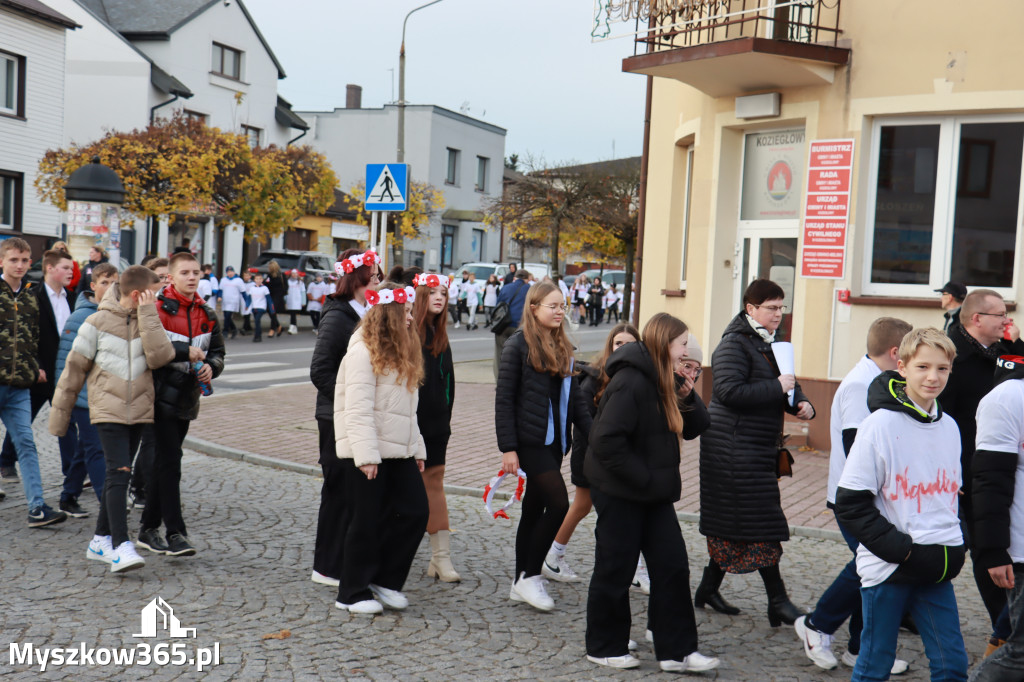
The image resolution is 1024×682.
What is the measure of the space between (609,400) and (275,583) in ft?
7.99

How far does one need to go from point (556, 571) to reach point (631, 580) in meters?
1.59

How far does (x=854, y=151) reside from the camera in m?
10.9

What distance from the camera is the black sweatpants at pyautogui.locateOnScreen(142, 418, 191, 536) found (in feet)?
20.6

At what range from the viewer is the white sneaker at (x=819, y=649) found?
4.86 m

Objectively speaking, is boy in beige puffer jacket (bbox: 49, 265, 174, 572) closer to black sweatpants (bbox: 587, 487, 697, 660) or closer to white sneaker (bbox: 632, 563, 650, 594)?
black sweatpants (bbox: 587, 487, 697, 660)

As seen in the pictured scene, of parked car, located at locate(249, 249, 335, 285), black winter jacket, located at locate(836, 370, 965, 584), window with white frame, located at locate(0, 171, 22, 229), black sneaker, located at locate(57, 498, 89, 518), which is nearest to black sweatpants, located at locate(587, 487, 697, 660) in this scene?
black winter jacket, located at locate(836, 370, 965, 584)

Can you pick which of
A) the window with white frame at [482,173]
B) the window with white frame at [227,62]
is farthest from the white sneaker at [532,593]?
the window with white frame at [482,173]

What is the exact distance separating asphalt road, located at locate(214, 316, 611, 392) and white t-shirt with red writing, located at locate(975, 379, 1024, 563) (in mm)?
9146

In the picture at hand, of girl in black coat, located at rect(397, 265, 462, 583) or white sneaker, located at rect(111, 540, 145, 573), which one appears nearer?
white sneaker, located at rect(111, 540, 145, 573)

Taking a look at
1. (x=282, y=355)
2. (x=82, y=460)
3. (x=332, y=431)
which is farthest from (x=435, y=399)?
(x=282, y=355)

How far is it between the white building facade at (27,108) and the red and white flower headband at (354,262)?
2491 cm

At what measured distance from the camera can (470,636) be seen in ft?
16.9

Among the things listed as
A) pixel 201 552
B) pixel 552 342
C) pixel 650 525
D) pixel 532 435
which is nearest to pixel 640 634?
pixel 650 525

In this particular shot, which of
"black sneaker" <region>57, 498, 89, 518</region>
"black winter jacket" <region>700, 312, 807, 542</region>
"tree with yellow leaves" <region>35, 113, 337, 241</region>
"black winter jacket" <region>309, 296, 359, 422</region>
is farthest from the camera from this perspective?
"tree with yellow leaves" <region>35, 113, 337, 241</region>
